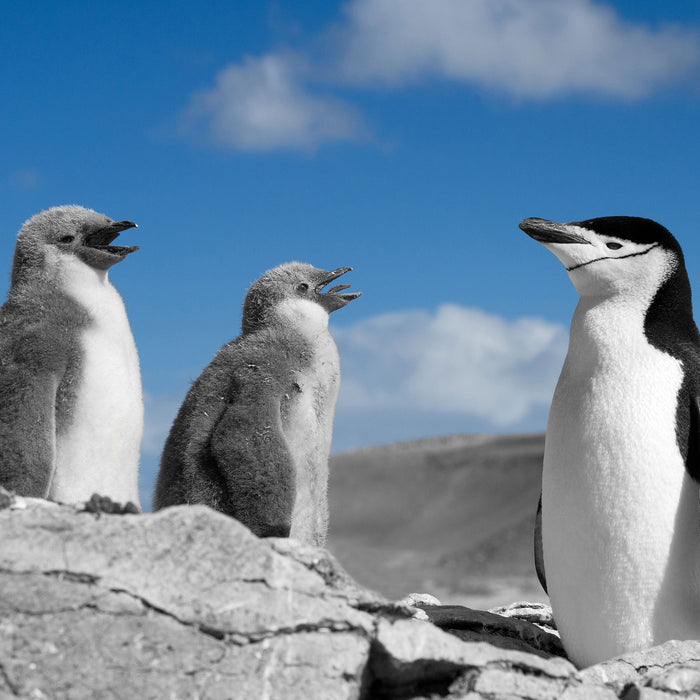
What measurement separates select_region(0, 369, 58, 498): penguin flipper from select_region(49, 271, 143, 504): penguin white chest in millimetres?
148

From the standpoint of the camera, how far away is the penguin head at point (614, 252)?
5.65 metres

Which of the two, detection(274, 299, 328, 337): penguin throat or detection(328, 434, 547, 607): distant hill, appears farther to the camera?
detection(328, 434, 547, 607): distant hill

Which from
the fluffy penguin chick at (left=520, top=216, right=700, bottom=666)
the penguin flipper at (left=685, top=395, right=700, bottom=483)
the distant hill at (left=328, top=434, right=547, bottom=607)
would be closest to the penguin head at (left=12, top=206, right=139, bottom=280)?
the fluffy penguin chick at (left=520, top=216, right=700, bottom=666)

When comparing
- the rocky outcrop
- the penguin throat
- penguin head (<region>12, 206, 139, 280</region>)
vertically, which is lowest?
the rocky outcrop

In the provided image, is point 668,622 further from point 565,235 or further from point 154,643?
point 154,643

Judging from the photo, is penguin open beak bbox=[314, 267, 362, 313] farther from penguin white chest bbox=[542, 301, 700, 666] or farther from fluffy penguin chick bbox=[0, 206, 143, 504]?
penguin white chest bbox=[542, 301, 700, 666]

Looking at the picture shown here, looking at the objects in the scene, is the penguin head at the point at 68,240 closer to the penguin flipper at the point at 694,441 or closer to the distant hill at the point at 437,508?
the penguin flipper at the point at 694,441

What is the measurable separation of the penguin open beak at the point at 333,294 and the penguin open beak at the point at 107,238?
128cm

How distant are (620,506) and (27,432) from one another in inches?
128

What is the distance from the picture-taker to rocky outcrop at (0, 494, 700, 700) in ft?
10.2

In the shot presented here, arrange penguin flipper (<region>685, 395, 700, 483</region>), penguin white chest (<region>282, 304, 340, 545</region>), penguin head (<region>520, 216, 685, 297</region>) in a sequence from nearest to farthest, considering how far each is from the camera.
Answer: penguin flipper (<region>685, 395, 700, 483</region>) < penguin head (<region>520, 216, 685, 297</region>) < penguin white chest (<region>282, 304, 340, 545</region>)

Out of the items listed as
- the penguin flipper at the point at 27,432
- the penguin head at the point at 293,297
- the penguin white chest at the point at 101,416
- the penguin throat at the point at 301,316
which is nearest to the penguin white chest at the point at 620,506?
the penguin throat at the point at 301,316

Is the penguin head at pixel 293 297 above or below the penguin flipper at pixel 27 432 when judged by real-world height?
above

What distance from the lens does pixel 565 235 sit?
5.79 meters
